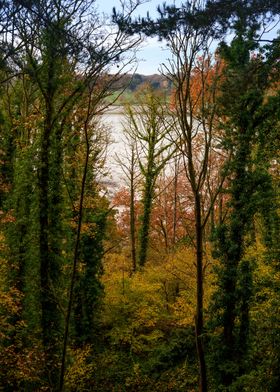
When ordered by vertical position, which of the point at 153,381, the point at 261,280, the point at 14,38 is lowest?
the point at 153,381

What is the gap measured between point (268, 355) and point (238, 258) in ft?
8.90

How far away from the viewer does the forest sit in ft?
28.5

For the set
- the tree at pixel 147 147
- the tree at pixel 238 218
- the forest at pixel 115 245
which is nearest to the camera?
the forest at pixel 115 245

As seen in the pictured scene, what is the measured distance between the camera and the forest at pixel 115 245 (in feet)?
28.5

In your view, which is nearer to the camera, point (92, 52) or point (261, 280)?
point (92, 52)

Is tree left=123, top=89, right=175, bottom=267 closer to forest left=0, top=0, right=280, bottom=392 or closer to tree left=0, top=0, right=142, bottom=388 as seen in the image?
forest left=0, top=0, right=280, bottom=392

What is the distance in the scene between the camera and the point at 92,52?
26.1 feet

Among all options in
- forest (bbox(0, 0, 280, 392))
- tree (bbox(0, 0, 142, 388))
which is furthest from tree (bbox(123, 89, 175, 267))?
tree (bbox(0, 0, 142, 388))

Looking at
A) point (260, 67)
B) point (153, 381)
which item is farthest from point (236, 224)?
point (153, 381)

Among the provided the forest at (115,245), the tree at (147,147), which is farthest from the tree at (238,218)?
the tree at (147,147)

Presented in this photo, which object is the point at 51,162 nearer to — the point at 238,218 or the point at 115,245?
the point at 115,245

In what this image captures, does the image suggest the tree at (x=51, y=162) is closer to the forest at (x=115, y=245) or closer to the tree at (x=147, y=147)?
the forest at (x=115, y=245)

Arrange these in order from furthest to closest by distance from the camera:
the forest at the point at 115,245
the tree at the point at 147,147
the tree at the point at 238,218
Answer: the tree at the point at 147,147 → the tree at the point at 238,218 → the forest at the point at 115,245

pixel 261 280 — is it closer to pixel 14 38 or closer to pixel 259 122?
pixel 259 122
